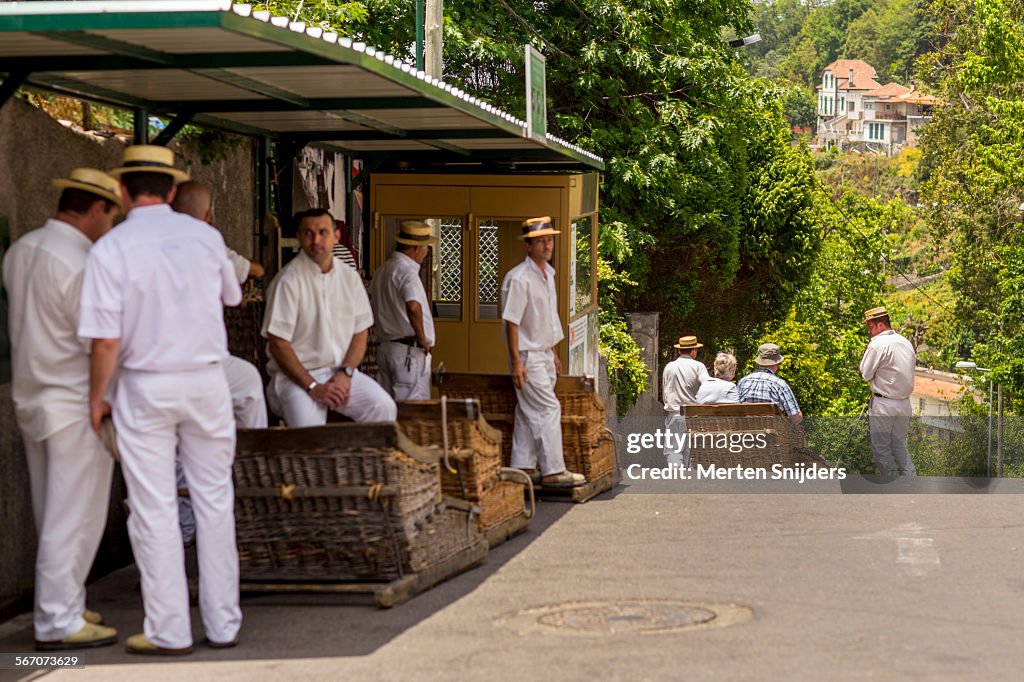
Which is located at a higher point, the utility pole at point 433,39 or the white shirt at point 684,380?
the utility pole at point 433,39

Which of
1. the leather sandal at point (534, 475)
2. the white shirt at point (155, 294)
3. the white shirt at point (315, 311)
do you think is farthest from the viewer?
the leather sandal at point (534, 475)

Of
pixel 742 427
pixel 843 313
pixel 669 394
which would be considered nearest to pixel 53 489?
pixel 742 427

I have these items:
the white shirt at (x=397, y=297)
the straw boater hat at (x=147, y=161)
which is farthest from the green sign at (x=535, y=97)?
the straw boater hat at (x=147, y=161)

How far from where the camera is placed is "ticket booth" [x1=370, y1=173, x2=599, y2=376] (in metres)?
14.5

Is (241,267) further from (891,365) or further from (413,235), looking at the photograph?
(891,365)

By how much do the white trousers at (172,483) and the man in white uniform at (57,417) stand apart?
0.30 meters

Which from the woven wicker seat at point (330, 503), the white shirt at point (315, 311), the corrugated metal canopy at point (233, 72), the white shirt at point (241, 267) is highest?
the corrugated metal canopy at point (233, 72)

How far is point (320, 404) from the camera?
373 inches

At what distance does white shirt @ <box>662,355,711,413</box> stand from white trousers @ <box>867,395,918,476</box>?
2.55 m

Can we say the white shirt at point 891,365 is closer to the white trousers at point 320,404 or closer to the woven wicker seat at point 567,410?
the woven wicker seat at point 567,410

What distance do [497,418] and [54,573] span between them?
5465 millimetres

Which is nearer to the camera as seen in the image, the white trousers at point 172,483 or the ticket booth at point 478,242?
the white trousers at point 172,483

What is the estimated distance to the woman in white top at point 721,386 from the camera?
1625cm

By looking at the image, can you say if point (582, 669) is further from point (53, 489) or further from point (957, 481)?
point (957, 481)
